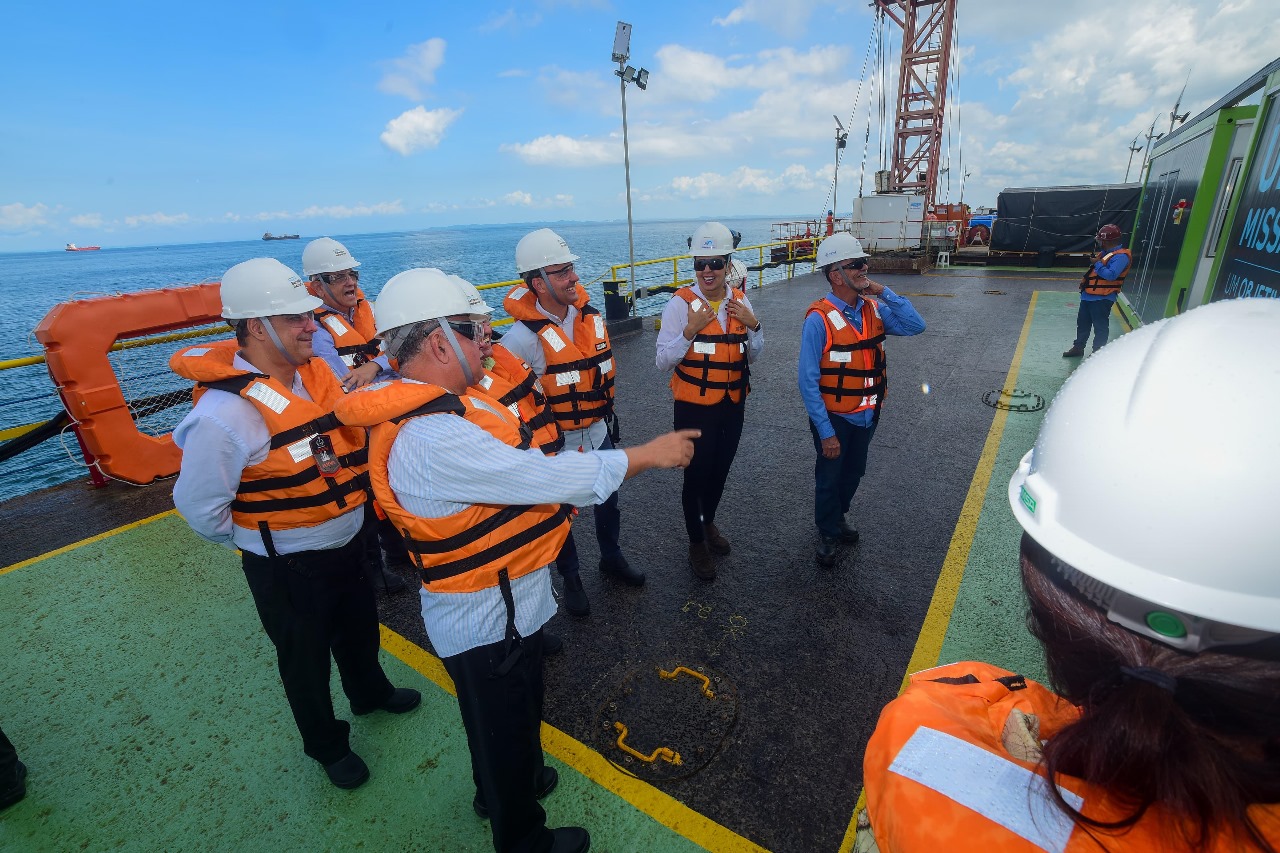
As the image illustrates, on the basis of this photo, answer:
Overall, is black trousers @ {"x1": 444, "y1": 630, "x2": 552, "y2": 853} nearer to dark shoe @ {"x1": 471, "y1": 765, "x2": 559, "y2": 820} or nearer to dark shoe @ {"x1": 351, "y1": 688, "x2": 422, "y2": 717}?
dark shoe @ {"x1": 471, "y1": 765, "x2": 559, "y2": 820}

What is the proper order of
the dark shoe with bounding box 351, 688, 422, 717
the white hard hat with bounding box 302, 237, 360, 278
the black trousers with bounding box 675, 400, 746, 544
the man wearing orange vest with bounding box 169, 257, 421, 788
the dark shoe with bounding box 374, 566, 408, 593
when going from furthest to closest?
the white hard hat with bounding box 302, 237, 360, 278 < the dark shoe with bounding box 374, 566, 408, 593 < the black trousers with bounding box 675, 400, 746, 544 < the dark shoe with bounding box 351, 688, 422, 717 < the man wearing orange vest with bounding box 169, 257, 421, 788

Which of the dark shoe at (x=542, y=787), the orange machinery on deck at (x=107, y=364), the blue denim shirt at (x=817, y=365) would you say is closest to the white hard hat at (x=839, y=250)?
the blue denim shirt at (x=817, y=365)

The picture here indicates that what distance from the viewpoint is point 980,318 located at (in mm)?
11906

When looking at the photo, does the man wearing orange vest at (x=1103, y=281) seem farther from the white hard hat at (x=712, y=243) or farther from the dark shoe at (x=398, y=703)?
the dark shoe at (x=398, y=703)

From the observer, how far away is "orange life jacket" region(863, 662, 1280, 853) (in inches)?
29.8

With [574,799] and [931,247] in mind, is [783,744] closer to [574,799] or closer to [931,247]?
[574,799]

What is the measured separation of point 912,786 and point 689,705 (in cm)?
230

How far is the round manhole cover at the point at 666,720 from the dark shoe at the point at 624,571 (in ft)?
2.60

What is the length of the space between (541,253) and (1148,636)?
3.33 meters

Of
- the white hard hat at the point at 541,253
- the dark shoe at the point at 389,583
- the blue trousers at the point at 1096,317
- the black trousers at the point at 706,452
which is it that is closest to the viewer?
the white hard hat at the point at 541,253

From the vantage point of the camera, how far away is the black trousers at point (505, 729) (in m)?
1.99

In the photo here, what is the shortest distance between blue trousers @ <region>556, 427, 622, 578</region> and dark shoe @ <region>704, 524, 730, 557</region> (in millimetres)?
754

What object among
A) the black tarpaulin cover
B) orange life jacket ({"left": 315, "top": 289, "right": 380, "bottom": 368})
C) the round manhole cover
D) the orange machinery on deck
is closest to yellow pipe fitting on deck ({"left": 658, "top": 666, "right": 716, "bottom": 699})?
the round manhole cover

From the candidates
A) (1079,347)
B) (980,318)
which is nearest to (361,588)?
(1079,347)
